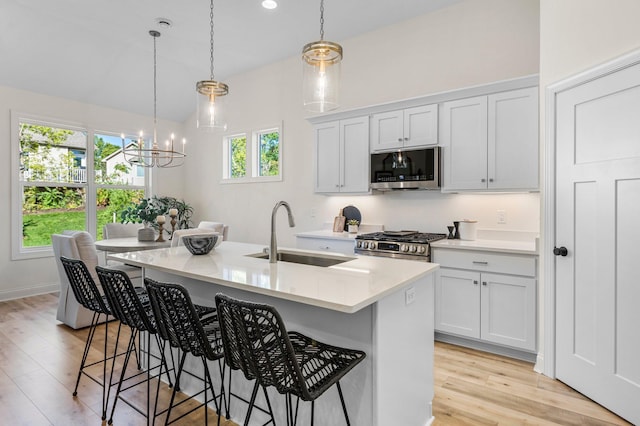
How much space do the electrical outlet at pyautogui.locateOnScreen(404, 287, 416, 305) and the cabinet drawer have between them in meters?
1.40

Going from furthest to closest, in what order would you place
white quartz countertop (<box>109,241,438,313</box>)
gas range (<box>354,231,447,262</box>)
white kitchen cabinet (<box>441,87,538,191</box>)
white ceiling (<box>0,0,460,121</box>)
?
white ceiling (<box>0,0,460,121</box>), gas range (<box>354,231,447,262</box>), white kitchen cabinet (<box>441,87,538,191</box>), white quartz countertop (<box>109,241,438,313</box>)

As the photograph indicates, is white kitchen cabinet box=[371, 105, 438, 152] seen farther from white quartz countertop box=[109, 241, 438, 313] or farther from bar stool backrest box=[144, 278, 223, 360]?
bar stool backrest box=[144, 278, 223, 360]

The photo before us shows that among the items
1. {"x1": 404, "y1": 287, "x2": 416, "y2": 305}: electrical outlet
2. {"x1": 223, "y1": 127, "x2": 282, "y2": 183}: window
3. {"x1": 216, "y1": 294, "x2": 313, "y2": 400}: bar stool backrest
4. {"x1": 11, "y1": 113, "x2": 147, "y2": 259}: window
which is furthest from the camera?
{"x1": 223, "y1": 127, "x2": 282, "y2": 183}: window

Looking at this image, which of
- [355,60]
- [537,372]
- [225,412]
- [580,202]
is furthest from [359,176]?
[225,412]

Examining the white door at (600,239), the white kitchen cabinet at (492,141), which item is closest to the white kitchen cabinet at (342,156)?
the white kitchen cabinet at (492,141)

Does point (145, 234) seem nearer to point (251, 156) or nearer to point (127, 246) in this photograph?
point (127, 246)

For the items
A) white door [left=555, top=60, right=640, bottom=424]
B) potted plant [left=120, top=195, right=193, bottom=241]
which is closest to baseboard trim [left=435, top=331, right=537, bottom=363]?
white door [left=555, top=60, right=640, bottom=424]

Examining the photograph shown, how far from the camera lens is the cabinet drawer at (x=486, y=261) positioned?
2887mm

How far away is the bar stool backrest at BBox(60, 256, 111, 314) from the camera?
2.34 meters

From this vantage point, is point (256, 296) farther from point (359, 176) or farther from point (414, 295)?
point (359, 176)

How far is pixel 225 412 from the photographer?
2.24 m

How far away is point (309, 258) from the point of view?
2631mm

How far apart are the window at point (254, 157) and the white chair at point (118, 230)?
63.5 inches

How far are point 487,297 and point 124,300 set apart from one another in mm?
2690
